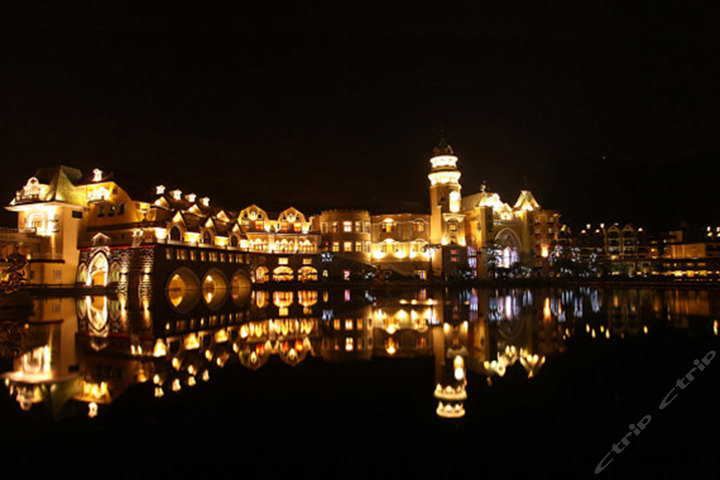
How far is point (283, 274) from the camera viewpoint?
183ft

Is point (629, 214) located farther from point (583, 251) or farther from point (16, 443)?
point (16, 443)

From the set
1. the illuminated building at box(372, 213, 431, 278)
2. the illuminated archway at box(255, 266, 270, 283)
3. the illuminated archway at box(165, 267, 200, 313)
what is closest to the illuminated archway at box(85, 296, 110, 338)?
the illuminated archway at box(165, 267, 200, 313)

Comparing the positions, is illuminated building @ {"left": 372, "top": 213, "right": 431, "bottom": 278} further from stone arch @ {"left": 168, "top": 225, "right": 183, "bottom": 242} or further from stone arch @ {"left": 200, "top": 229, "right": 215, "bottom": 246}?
stone arch @ {"left": 168, "top": 225, "right": 183, "bottom": 242}

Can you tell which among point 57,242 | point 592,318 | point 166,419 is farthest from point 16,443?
point 57,242

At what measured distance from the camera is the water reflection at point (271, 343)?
338 inches

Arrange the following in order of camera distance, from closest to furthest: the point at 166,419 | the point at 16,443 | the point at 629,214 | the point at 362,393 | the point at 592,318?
1. the point at 16,443
2. the point at 166,419
3. the point at 362,393
4. the point at 592,318
5. the point at 629,214

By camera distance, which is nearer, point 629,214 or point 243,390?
point 243,390

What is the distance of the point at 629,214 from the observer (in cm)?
11219

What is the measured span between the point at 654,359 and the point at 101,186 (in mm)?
41762

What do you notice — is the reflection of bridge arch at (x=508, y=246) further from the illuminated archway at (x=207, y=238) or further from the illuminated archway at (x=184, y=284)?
the illuminated archway at (x=184, y=284)

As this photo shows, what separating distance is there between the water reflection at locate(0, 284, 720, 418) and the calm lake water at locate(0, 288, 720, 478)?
7 centimetres

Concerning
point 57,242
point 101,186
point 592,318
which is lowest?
point 592,318

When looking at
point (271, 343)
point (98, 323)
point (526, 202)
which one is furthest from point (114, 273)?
point (526, 202)

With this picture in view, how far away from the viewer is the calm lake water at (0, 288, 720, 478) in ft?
17.1
